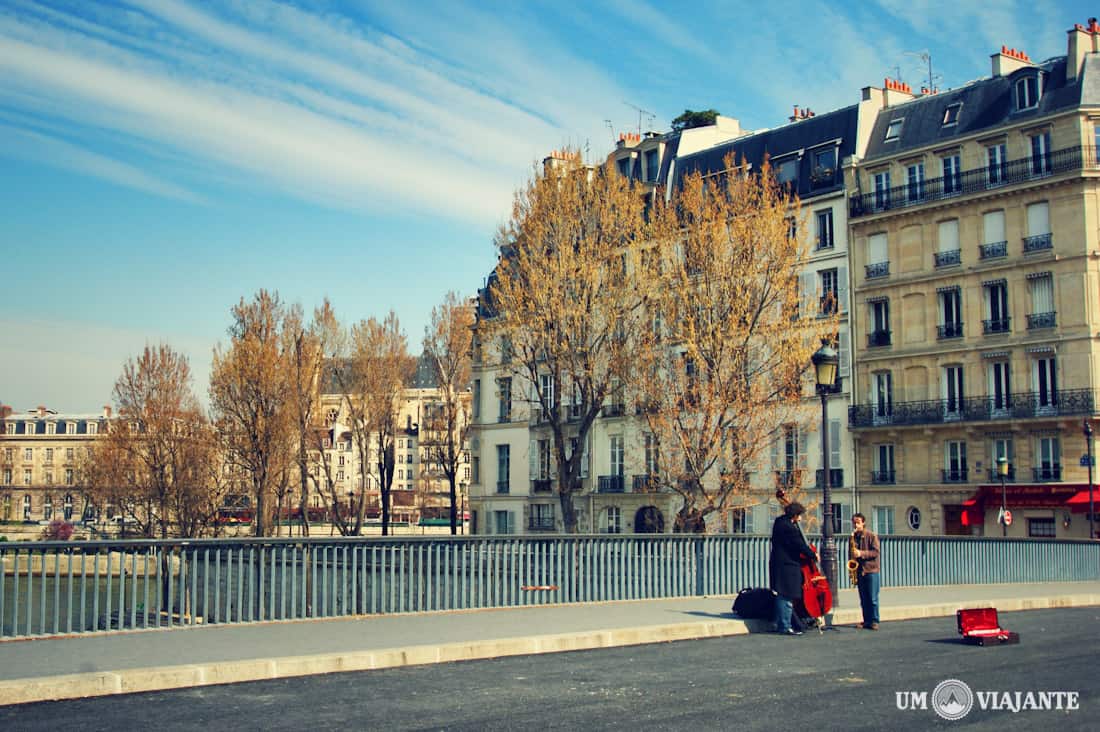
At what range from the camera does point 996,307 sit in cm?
4109

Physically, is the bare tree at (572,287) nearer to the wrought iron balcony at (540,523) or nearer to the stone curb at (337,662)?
the wrought iron balcony at (540,523)

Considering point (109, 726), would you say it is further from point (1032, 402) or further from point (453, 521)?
point (453, 521)

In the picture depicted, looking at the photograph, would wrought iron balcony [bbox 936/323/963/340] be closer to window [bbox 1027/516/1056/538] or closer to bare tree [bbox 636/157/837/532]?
window [bbox 1027/516/1056/538]

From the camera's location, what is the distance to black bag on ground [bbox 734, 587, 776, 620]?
48.1 ft

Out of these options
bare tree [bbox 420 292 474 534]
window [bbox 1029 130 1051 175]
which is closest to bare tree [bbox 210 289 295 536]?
bare tree [bbox 420 292 474 534]

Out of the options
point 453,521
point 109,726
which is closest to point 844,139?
point 453,521

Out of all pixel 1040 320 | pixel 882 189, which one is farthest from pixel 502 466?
pixel 1040 320

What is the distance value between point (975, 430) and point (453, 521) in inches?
1016

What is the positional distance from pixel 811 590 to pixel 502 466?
43.6m

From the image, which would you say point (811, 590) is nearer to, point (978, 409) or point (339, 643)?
point (339, 643)

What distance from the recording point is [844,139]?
4628 centimetres

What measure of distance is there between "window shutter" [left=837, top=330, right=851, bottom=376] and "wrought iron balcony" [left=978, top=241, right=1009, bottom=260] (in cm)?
598

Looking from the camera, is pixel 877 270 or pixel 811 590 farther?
pixel 877 270

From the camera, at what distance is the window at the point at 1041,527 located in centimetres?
3916
